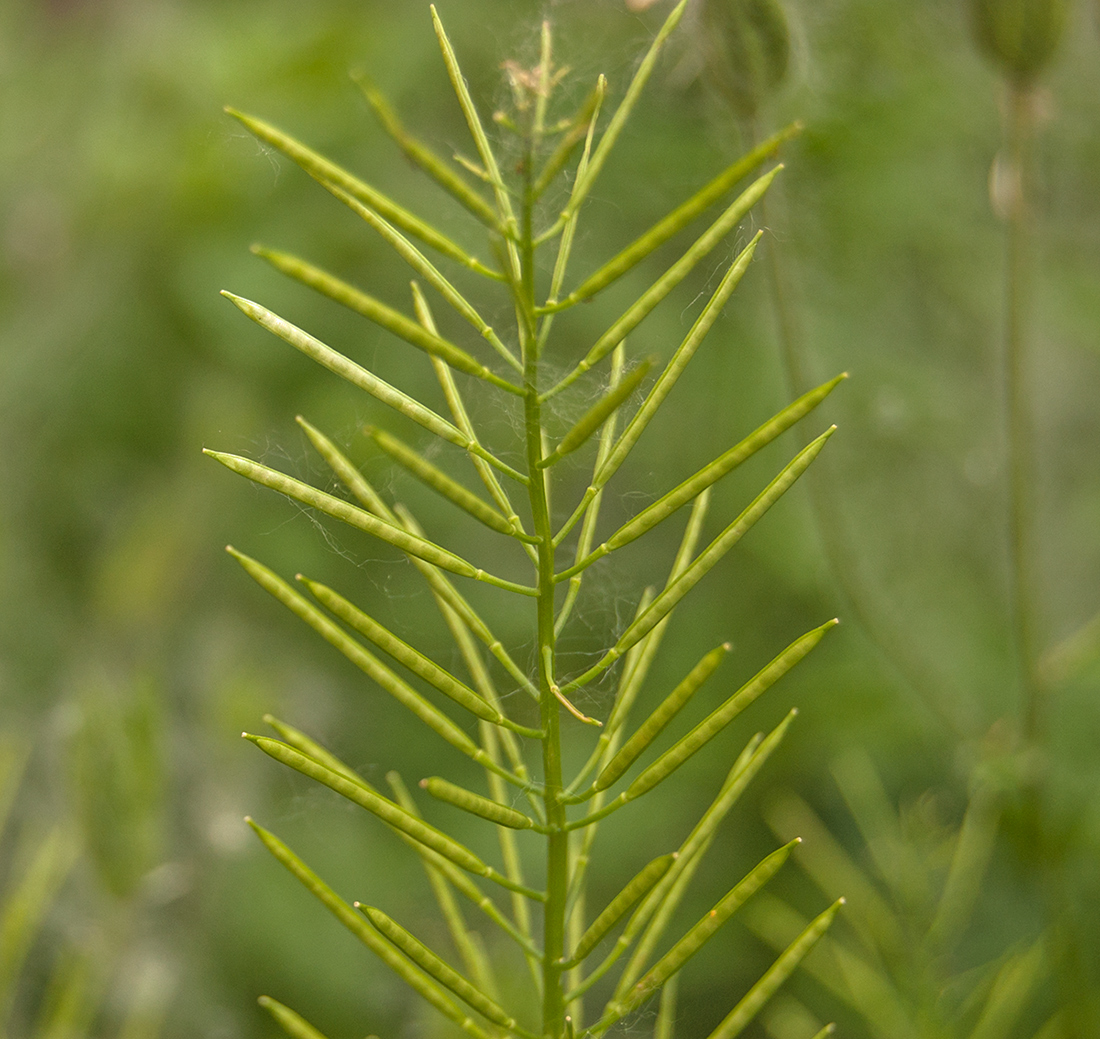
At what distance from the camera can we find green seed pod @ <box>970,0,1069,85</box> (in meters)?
0.35

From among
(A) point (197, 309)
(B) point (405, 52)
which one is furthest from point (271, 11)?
(A) point (197, 309)

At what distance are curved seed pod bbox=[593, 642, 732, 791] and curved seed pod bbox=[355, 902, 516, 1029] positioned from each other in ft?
0.12

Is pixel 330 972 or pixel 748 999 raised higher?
pixel 748 999

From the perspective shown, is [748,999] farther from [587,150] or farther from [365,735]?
[365,735]

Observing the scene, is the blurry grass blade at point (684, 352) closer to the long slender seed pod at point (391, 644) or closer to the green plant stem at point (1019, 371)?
the long slender seed pod at point (391, 644)

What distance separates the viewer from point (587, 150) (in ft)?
0.61

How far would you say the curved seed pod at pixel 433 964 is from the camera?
6.3 inches

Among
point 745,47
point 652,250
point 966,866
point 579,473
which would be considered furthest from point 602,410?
point 579,473

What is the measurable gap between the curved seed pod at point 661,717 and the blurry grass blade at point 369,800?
0.02 m

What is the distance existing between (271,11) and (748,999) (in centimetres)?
92

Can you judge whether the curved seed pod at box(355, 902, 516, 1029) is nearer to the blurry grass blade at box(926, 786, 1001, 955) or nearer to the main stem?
the main stem

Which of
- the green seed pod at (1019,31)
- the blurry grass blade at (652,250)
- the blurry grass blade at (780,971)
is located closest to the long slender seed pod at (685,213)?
the blurry grass blade at (652,250)

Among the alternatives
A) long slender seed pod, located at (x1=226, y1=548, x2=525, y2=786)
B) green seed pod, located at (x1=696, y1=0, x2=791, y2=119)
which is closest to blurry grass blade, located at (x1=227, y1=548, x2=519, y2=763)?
long slender seed pod, located at (x1=226, y1=548, x2=525, y2=786)

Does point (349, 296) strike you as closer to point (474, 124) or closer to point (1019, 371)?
point (474, 124)
